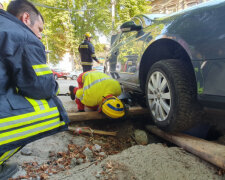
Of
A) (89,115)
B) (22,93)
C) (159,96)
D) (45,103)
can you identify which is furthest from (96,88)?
(22,93)

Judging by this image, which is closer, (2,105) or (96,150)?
(2,105)

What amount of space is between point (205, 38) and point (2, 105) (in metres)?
1.51

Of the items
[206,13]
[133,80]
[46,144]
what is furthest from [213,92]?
[46,144]

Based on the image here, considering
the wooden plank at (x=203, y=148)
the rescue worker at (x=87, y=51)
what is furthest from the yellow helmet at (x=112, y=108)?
the rescue worker at (x=87, y=51)

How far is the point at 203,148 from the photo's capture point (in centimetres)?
138

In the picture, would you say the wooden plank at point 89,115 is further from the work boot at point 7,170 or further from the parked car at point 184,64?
the work boot at point 7,170

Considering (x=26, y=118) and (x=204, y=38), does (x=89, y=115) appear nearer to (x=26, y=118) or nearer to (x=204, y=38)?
(x=26, y=118)

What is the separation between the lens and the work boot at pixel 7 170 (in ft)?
4.61

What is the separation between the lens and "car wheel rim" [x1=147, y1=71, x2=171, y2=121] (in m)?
1.74

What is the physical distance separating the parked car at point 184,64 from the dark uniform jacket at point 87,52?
3.83 metres

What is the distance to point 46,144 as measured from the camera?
1.99 metres

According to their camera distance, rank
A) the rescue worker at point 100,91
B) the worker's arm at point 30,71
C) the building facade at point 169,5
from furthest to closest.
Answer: the building facade at point 169,5
the rescue worker at point 100,91
the worker's arm at point 30,71

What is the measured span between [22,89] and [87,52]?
16.2ft

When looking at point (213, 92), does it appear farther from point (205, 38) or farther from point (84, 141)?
point (84, 141)
